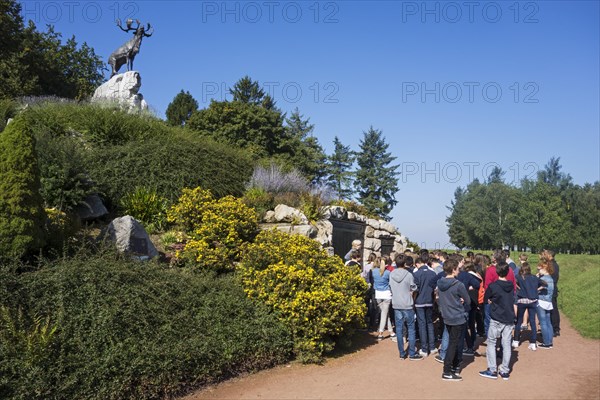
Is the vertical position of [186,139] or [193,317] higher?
[186,139]

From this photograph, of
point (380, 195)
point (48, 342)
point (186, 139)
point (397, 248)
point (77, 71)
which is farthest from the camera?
point (380, 195)

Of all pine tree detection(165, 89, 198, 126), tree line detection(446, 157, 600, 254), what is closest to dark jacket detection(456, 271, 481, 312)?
tree line detection(446, 157, 600, 254)

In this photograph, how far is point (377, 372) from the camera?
7.02 m

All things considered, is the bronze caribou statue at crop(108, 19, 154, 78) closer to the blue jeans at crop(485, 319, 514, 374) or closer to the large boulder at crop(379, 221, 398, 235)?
the large boulder at crop(379, 221, 398, 235)

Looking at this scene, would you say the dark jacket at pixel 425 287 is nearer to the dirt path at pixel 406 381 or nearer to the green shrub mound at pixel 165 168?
the dirt path at pixel 406 381

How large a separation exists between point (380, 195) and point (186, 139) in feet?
114

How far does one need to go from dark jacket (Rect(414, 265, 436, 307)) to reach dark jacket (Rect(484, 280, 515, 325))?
121cm

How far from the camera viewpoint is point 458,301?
673cm

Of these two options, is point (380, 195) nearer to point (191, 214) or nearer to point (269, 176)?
point (269, 176)

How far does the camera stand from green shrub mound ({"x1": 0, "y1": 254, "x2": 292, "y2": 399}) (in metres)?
5.09

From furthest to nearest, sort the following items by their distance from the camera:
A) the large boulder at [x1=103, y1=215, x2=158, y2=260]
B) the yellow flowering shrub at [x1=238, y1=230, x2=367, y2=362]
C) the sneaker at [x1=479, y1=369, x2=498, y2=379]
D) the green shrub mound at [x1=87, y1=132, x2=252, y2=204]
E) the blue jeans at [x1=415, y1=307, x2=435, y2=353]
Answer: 1. the green shrub mound at [x1=87, y1=132, x2=252, y2=204]
2. the large boulder at [x1=103, y1=215, x2=158, y2=260]
3. the blue jeans at [x1=415, y1=307, x2=435, y2=353]
4. the yellow flowering shrub at [x1=238, y1=230, x2=367, y2=362]
5. the sneaker at [x1=479, y1=369, x2=498, y2=379]

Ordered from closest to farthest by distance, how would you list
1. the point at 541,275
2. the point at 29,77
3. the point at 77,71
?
the point at 541,275 → the point at 29,77 → the point at 77,71

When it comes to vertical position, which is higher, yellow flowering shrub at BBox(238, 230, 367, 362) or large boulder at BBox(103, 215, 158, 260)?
large boulder at BBox(103, 215, 158, 260)

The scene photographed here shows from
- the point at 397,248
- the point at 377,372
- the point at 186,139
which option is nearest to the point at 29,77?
the point at 186,139
